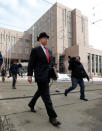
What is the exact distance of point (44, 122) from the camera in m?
2.41

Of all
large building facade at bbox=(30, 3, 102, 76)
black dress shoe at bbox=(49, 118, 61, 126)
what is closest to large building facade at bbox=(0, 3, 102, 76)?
large building facade at bbox=(30, 3, 102, 76)

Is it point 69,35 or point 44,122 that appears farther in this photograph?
point 69,35

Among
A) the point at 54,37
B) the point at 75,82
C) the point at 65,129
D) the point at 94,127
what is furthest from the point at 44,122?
the point at 54,37

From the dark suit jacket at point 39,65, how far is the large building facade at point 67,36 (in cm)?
4338

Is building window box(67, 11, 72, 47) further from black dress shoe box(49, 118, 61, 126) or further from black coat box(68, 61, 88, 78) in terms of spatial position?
black dress shoe box(49, 118, 61, 126)

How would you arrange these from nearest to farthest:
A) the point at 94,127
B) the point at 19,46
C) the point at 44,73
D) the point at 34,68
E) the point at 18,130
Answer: the point at 18,130
the point at 94,127
the point at 44,73
the point at 34,68
the point at 19,46

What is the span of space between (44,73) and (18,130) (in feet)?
3.44

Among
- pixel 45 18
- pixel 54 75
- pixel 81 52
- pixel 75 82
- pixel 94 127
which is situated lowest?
pixel 94 127

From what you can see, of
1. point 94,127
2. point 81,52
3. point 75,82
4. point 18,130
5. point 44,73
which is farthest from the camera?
point 81,52

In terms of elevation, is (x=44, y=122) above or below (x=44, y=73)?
below

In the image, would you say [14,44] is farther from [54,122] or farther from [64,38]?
[54,122]

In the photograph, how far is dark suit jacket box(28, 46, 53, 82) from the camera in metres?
2.43

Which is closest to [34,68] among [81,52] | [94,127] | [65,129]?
[65,129]

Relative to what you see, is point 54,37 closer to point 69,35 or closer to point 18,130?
point 69,35
